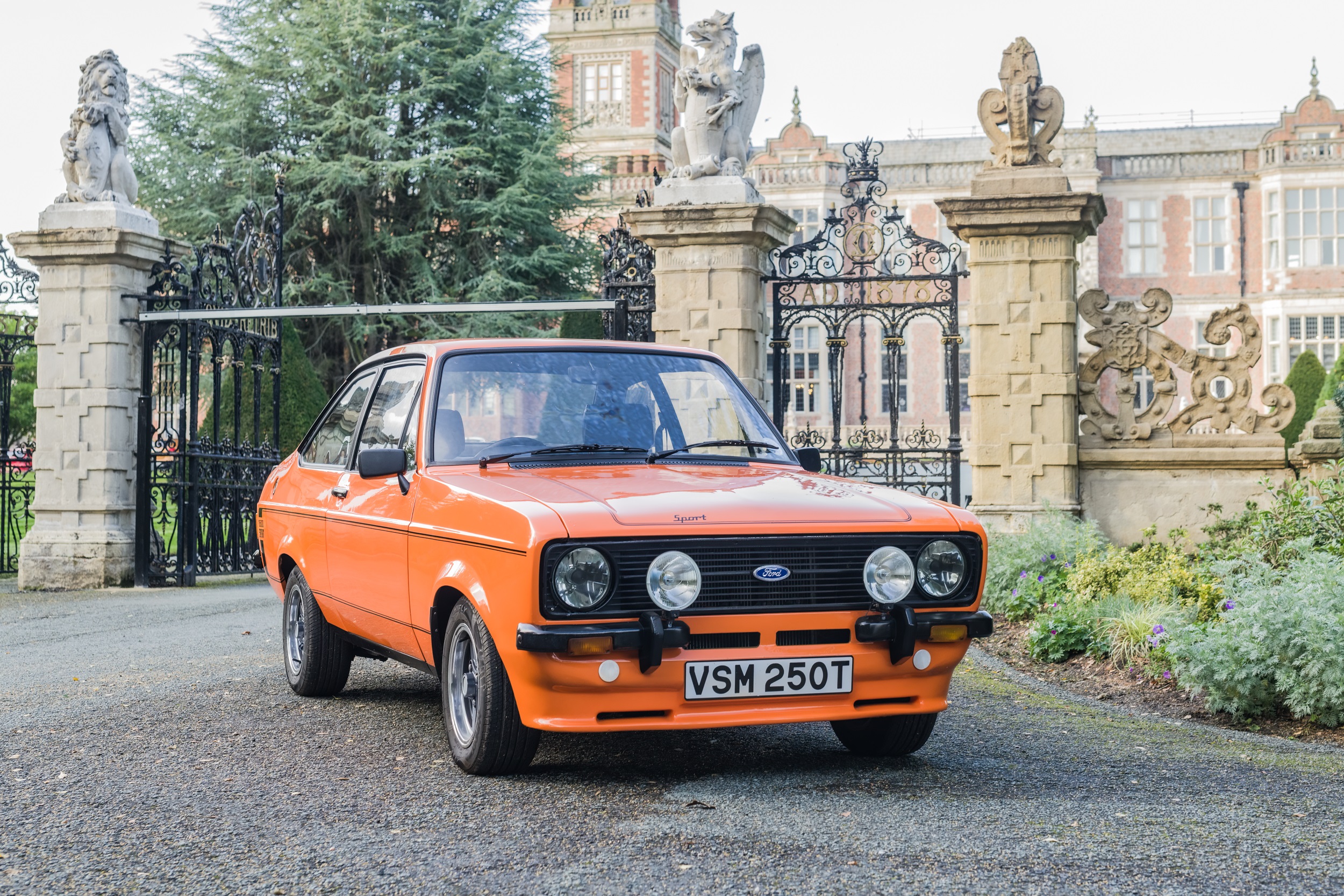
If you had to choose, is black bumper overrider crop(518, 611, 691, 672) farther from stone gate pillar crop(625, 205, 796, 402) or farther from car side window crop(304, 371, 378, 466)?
stone gate pillar crop(625, 205, 796, 402)

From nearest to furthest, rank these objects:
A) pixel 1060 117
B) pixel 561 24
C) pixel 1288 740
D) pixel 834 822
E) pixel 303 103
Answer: pixel 834 822, pixel 1288 740, pixel 1060 117, pixel 303 103, pixel 561 24

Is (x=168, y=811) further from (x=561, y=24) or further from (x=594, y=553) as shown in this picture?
(x=561, y=24)

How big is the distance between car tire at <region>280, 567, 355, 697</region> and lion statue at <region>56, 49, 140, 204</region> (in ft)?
23.2

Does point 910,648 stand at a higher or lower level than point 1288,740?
higher

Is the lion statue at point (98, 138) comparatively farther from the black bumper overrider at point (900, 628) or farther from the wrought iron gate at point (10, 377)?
the black bumper overrider at point (900, 628)

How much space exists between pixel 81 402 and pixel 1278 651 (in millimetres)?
10272

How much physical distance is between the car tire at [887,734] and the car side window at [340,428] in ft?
8.63

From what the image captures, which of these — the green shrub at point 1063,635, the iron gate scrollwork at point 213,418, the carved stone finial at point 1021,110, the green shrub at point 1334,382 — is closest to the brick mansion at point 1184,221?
the green shrub at point 1334,382

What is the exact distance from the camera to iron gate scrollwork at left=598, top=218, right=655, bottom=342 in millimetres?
11414

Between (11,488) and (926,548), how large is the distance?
36.4ft

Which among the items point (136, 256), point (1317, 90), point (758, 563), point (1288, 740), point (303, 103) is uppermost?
point (1317, 90)

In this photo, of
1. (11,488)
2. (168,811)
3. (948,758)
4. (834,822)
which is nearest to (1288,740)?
(948,758)

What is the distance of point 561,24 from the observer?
53.8 meters

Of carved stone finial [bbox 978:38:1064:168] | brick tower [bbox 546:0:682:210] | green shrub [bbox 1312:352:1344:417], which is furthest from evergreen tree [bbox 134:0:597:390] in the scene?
brick tower [bbox 546:0:682:210]
